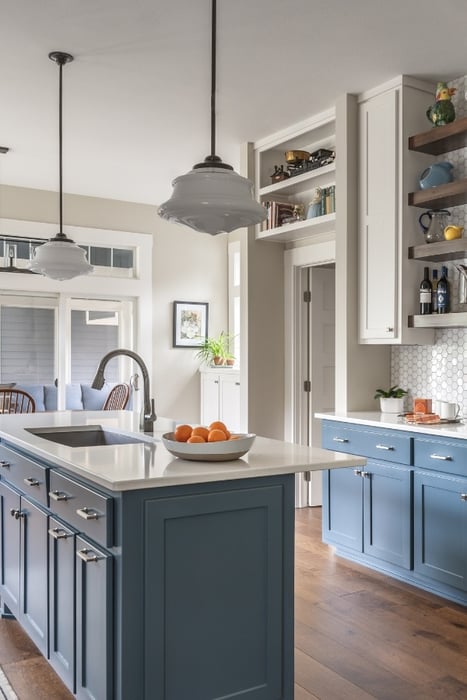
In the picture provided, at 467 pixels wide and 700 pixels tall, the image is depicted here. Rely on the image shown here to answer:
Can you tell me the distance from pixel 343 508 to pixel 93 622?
7.51 feet

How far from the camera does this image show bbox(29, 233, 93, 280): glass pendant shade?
3.74 m

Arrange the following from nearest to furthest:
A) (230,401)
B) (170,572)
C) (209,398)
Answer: (170,572) < (230,401) < (209,398)

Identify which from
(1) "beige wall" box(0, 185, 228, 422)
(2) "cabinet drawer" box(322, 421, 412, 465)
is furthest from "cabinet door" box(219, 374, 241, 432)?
(2) "cabinet drawer" box(322, 421, 412, 465)

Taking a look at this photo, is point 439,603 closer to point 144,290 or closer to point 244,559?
point 244,559

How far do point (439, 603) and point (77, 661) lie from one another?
1.97 meters

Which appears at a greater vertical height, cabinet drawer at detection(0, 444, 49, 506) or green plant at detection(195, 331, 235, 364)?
green plant at detection(195, 331, 235, 364)

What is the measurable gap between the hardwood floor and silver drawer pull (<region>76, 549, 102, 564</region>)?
70 cm

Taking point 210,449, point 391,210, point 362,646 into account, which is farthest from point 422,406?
point 210,449

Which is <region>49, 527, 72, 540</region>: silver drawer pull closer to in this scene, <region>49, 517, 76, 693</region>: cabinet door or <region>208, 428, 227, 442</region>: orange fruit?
<region>49, 517, 76, 693</region>: cabinet door

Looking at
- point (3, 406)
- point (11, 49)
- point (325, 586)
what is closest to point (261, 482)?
point (325, 586)

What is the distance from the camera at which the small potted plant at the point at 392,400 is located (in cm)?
421

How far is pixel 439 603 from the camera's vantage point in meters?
3.45

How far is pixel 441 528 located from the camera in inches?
136

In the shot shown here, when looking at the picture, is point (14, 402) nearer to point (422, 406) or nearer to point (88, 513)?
point (422, 406)
